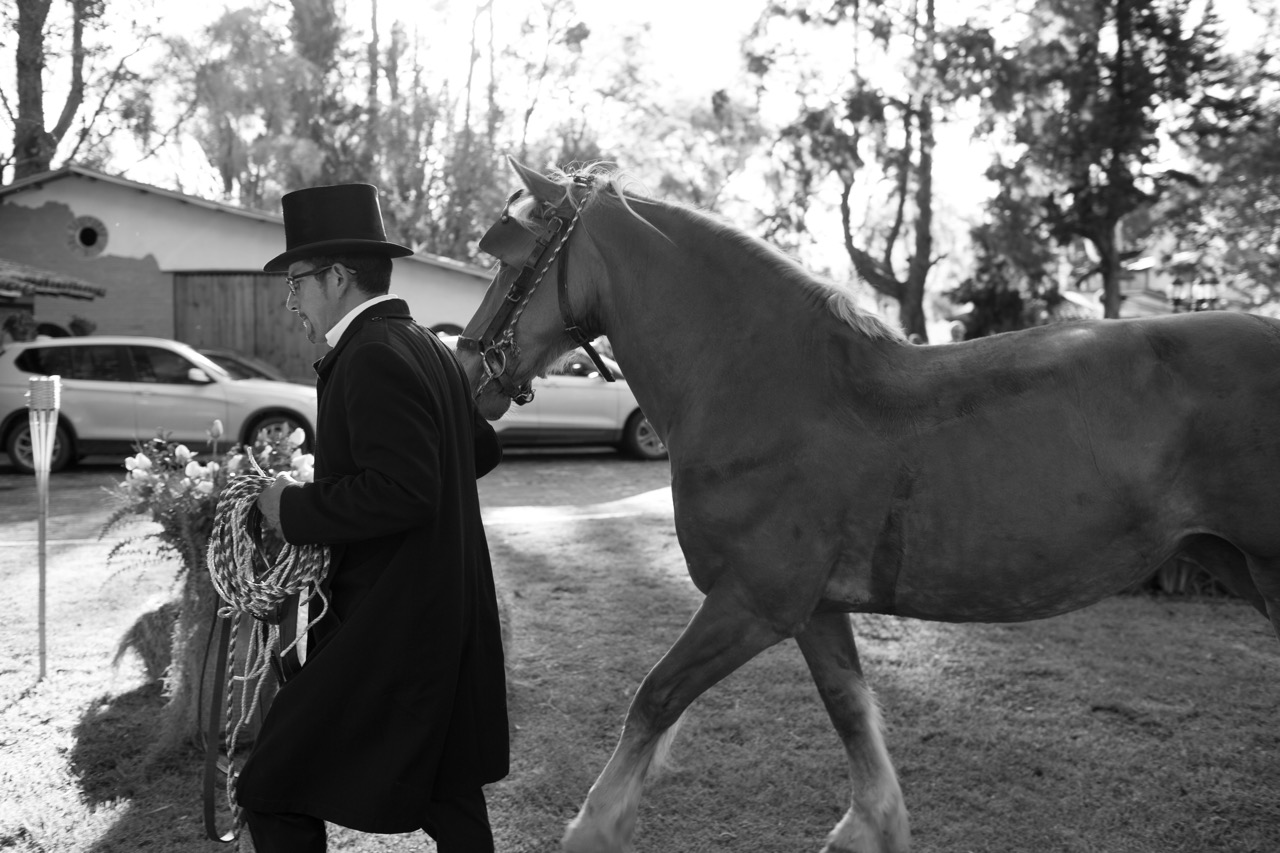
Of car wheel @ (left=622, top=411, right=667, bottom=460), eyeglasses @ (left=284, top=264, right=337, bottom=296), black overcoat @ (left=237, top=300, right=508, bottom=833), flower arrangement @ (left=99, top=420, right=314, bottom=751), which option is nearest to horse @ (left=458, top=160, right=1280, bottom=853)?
black overcoat @ (left=237, top=300, right=508, bottom=833)

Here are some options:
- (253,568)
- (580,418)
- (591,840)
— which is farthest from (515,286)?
(580,418)

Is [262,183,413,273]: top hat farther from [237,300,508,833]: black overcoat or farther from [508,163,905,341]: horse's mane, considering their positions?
[508,163,905,341]: horse's mane

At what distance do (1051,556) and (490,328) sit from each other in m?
1.71

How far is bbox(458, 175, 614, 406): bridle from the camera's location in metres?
3.01

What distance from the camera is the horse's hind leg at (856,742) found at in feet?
10.3

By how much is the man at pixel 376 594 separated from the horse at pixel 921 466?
49 cm

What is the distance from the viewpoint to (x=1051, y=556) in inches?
A: 106

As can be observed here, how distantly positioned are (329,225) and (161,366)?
40.1 ft

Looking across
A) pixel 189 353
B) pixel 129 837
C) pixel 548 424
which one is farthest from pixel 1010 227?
pixel 129 837

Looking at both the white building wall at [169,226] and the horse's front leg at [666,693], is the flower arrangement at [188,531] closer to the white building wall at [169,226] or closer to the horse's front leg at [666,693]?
the horse's front leg at [666,693]

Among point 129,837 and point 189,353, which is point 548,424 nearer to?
point 189,353

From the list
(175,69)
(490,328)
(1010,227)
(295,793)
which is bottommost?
(295,793)

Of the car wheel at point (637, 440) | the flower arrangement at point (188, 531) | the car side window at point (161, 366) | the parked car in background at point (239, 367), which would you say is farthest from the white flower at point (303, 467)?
the car wheel at point (637, 440)

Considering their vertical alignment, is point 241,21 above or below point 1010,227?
above
